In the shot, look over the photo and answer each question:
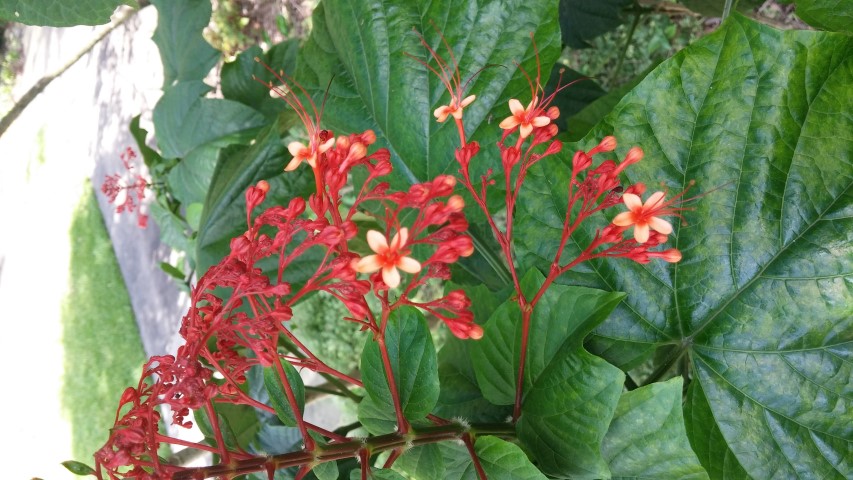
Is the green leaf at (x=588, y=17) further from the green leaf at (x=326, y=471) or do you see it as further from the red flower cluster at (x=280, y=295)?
the green leaf at (x=326, y=471)

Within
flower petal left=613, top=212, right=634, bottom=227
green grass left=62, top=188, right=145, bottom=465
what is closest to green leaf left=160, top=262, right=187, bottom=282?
flower petal left=613, top=212, right=634, bottom=227

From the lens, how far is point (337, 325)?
2.89 meters

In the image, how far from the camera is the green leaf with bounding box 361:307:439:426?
772mm

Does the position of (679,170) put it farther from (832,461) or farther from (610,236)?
(832,461)

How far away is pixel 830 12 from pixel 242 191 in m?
1.03

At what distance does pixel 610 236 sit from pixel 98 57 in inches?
213

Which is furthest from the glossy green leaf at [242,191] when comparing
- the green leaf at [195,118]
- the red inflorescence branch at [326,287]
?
the red inflorescence branch at [326,287]

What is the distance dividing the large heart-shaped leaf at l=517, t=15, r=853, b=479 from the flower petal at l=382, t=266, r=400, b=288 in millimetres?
327

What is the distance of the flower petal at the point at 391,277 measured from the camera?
62 cm

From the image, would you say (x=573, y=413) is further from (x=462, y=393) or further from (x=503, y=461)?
(x=462, y=393)

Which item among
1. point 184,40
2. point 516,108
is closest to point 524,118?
point 516,108

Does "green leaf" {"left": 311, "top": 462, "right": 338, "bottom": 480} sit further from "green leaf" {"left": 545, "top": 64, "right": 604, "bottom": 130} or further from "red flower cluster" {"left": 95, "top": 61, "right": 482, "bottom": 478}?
"green leaf" {"left": 545, "top": 64, "right": 604, "bottom": 130}

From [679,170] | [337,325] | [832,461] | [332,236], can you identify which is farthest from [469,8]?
[337,325]

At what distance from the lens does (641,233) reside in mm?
689
